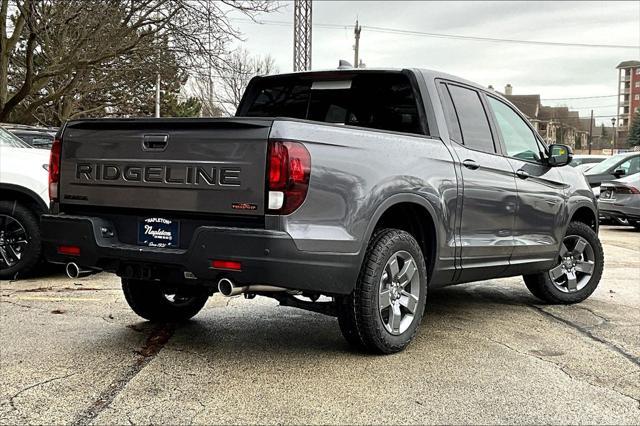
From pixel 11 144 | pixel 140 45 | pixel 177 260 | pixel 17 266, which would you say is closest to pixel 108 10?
pixel 140 45

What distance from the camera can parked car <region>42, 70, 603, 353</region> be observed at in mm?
3840

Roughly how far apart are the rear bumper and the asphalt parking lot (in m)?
0.57

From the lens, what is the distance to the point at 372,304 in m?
4.23

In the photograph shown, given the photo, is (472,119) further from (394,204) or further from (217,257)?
(217,257)

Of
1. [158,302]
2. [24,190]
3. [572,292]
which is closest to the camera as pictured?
[158,302]

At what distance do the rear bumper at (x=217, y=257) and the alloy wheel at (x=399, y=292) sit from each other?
427 millimetres

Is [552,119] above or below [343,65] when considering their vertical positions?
above

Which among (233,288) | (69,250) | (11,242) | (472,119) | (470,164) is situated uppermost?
(472,119)

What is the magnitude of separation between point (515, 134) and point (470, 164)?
1.14m

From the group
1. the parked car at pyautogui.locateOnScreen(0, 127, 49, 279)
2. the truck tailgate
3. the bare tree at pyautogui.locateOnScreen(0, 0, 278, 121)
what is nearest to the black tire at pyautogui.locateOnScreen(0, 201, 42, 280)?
the parked car at pyautogui.locateOnScreen(0, 127, 49, 279)

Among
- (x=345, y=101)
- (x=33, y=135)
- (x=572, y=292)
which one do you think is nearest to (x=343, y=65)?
(x=345, y=101)

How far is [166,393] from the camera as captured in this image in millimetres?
3730

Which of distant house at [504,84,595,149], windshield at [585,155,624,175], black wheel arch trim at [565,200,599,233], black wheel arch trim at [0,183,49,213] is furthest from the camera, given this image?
distant house at [504,84,595,149]

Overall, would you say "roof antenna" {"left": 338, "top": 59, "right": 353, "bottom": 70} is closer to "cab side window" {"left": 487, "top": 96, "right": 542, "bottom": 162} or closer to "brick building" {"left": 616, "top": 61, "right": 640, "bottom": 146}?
"cab side window" {"left": 487, "top": 96, "right": 542, "bottom": 162}
